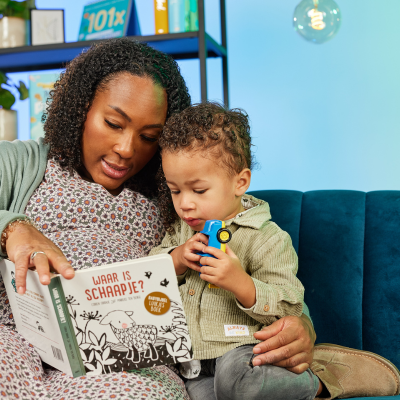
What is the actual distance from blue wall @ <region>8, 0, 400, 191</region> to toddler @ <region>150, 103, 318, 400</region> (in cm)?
148

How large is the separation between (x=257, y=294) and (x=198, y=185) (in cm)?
29

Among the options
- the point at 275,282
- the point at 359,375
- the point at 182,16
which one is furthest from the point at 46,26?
the point at 359,375

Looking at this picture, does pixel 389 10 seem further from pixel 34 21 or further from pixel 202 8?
pixel 34 21

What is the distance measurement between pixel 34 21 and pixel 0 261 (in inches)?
66.6

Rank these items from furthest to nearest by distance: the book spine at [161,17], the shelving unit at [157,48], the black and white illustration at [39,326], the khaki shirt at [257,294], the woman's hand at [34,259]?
the book spine at [161,17], the shelving unit at [157,48], the khaki shirt at [257,294], the black and white illustration at [39,326], the woman's hand at [34,259]

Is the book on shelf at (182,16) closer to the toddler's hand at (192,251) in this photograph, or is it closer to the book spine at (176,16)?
the book spine at (176,16)

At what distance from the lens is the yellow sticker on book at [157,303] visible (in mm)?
884

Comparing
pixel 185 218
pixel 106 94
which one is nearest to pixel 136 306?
pixel 185 218

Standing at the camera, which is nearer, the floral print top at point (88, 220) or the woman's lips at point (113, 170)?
the floral print top at point (88, 220)

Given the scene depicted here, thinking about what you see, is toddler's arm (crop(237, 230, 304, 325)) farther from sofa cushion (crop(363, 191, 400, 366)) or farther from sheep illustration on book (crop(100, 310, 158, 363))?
sofa cushion (crop(363, 191, 400, 366))

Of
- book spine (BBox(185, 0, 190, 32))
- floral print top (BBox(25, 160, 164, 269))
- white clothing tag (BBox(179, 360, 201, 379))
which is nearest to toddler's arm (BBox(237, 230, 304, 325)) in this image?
white clothing tag (BBox(179, 360, 201, 379))

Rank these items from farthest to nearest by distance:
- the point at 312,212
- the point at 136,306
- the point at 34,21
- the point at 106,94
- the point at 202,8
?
the point at 34,21
the point at 202,8
the point at 312,212
the point at 106,94
the point at 136,306

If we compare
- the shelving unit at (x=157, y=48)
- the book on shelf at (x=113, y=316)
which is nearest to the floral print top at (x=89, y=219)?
the book on shelf at (x=113, y=316)

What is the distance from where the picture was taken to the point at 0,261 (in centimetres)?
104
